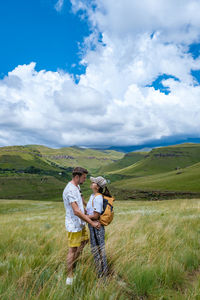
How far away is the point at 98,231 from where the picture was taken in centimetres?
447

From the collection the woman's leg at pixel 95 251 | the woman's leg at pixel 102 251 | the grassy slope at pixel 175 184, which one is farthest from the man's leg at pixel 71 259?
the grassy slope at pixel 175 184

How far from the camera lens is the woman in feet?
13.7

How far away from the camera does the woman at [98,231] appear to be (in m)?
4.17

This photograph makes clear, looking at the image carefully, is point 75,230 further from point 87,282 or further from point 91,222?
point 87,282

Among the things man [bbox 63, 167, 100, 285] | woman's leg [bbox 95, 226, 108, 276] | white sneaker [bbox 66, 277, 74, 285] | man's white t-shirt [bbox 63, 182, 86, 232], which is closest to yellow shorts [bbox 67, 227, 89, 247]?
man [bbox 63, 167, 100, 285]

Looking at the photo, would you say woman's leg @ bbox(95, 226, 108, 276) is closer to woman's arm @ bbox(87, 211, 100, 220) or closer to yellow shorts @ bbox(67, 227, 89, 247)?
woman's arm @ bbox(87, 211, 100, 220)

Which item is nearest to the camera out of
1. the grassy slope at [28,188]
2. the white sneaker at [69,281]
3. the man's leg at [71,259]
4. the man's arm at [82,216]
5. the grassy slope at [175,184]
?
the white sneaker at [69,281]

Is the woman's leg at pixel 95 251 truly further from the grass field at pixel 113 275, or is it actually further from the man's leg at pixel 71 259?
the man's leg at pixel 71 259

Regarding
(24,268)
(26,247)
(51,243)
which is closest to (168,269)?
(24,268)

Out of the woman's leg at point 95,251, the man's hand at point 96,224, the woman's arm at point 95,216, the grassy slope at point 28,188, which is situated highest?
the woman's arm at point 95,216

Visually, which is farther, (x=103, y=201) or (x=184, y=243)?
(x=184, y=243)

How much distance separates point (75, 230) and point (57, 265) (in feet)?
3.04

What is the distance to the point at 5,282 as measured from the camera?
138 inches

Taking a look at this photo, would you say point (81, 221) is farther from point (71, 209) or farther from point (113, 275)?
point (113, 275)
